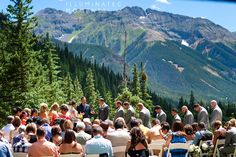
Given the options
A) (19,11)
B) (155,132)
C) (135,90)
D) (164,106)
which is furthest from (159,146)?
(164,106)

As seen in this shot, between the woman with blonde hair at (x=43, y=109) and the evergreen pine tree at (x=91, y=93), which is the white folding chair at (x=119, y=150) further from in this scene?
the evergreen pine tree at (x=91, y=93)

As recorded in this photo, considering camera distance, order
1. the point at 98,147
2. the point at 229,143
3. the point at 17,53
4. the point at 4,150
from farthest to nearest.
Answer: the point at 17,53 → the point at 229,143 → the point at 98,147 → the point at 4,150

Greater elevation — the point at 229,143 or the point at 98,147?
the point at 98,147

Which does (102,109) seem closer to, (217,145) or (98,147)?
(217,145)

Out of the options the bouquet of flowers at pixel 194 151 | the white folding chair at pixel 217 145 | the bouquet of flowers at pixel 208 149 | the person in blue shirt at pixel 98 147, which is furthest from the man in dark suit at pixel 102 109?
the person in blue shirt at pixel 98 147

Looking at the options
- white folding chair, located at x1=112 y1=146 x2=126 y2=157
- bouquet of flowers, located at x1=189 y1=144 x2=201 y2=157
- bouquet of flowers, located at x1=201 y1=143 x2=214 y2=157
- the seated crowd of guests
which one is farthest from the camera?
bouquet of flowers, located at x1=201 y1=143 x2=214 y2=157

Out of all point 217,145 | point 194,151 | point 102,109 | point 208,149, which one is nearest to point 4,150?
point 194,151

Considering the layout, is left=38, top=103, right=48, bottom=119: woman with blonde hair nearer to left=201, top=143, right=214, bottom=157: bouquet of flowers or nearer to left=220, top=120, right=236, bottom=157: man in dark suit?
left=201, top=143, right=214, bottom=157: bouquet of flowers

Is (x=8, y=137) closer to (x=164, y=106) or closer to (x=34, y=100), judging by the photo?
(x=34, y=100)

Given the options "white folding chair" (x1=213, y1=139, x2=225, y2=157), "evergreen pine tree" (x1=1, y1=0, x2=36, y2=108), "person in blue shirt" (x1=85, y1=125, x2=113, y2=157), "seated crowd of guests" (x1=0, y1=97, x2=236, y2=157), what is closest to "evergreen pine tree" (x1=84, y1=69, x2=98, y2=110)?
"evergreen pine tree" (x1=1, y1=0, x2=36, y2=108)

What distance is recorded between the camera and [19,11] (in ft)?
96.4

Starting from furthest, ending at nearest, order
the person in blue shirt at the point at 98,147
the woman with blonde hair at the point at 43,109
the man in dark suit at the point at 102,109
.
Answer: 1. the man in dark suit at the point at 102,109
2. the woman with blonde hair at the point at 43,109
3. the person in blue shirt at the point at 98,147

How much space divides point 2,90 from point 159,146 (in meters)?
22.3

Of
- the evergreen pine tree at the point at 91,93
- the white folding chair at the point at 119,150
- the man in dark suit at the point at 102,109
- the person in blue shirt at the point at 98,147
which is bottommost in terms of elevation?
the evergreen pine tree at the point at 91,93
